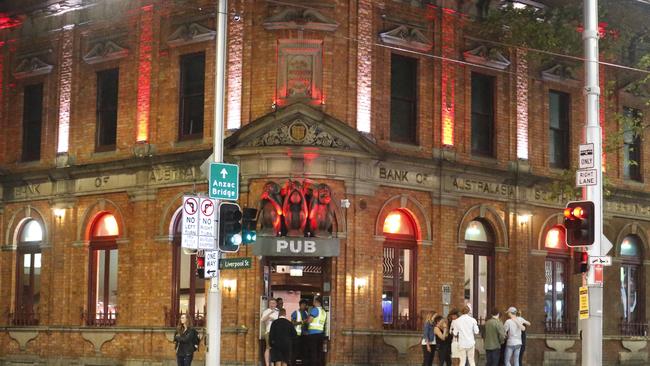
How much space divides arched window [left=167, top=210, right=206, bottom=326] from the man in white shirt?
6864 millimetres

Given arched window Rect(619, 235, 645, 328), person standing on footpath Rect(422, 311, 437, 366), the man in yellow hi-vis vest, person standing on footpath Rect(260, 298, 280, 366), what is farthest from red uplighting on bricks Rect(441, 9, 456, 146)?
arched window Rect(619, 235, 645, 328)

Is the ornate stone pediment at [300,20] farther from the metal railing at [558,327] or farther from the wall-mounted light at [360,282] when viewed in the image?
the metal railing at [558,327]

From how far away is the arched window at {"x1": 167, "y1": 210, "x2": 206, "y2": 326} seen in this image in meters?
30.0

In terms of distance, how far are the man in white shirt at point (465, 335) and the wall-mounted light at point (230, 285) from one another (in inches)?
214

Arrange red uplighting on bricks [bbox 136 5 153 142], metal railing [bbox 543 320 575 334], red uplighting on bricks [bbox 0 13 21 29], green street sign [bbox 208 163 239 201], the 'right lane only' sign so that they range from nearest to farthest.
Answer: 1. the 'right lane only' sign
2. green street sign [bbox 208 163 239 201]
3. red uplighting on bricks [bbox 136 5 153 142]
4. metal railing [bbox 543 320 575 334]
5. red uplighting on bricks [bbox 0 13 21 29]

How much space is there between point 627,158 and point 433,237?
30.2 feet

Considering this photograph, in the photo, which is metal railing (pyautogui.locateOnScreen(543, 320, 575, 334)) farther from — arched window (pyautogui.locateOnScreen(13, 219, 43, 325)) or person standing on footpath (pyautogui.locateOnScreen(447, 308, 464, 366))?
arched window (pyautogui.locateOnScreen(13, 219, 43, 325))

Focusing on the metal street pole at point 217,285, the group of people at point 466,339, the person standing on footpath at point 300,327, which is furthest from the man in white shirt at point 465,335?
→ the metal street pole at point 217,285

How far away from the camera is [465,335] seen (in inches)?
1046

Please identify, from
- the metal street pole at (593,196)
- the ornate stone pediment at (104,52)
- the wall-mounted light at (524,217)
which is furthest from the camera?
the wall-mounted light at (524,217)

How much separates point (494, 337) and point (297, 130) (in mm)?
6830

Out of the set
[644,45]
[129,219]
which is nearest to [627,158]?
[644,45]

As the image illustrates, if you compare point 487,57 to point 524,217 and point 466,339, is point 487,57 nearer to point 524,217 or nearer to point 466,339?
point 524,217

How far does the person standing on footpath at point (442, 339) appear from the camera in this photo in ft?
89.9
